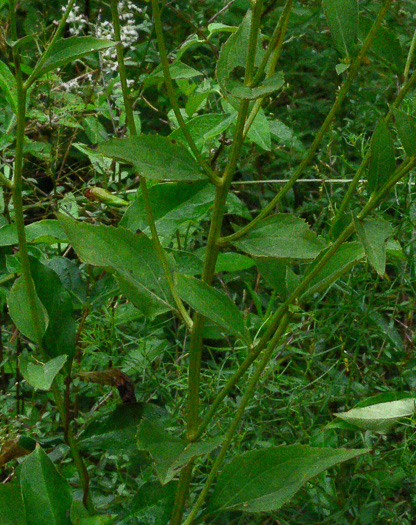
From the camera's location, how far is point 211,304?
0.84 metres

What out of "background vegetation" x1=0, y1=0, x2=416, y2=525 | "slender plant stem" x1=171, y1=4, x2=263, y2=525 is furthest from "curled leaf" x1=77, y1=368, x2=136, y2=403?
"slender plant stem" x1=171, y1=4, x2=263, y2=525

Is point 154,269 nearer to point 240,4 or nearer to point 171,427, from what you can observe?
point 171,427

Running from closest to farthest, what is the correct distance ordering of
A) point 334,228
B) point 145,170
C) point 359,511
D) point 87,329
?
point 145,170 → point 334,228 → point 359,511 → point 87,329

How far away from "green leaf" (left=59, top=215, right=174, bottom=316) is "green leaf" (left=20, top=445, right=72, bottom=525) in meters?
0.20

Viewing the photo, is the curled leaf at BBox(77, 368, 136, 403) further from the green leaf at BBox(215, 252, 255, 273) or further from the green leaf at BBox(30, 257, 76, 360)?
the green leaf at BBox(215, 252, 255, 273)

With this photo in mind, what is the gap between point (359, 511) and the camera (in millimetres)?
1021

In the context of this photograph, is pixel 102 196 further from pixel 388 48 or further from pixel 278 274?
pixel 388 48

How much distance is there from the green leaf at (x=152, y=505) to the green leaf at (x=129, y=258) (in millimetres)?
234

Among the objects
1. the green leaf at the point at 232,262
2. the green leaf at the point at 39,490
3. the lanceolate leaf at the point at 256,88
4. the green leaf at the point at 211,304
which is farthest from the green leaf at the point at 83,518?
the lanceolate leaf at the point at 256,88

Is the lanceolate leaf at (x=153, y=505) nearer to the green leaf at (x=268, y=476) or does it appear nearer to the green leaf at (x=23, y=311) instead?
the green leaf at (x=268, y=476)

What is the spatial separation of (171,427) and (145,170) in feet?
1.34

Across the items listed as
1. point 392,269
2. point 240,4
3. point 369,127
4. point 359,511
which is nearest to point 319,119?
point 369,127

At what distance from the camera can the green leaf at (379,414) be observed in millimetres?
871

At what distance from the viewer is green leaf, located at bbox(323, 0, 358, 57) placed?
79 centimetres
